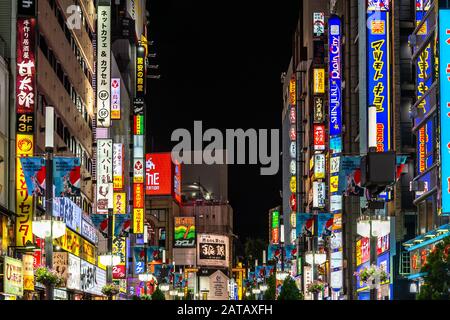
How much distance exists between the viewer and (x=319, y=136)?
293 ft

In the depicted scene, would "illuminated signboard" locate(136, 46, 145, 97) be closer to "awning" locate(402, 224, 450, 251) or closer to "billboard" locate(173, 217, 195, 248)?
"awning" locate(402, 224, 450, 251)

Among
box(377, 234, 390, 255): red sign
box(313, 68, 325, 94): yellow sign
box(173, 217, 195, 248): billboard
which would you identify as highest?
box(313, 68, 325, 94): yellow sign

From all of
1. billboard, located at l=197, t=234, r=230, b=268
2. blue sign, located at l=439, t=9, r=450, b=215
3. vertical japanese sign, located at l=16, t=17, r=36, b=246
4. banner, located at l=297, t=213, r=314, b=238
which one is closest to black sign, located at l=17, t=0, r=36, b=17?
vertical japanese sign, located at l=16, t=17, r=36, b=246

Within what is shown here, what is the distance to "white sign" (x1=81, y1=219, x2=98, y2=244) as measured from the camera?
6438 cm

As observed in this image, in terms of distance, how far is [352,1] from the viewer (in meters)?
74.0

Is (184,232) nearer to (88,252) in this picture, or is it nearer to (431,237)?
(88,252)

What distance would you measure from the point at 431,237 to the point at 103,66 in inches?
1102

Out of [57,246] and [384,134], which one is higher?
[384,134]

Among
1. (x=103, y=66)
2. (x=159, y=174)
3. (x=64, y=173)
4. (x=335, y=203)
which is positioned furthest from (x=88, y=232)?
(x=159, y=174)

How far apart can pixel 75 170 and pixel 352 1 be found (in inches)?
1704

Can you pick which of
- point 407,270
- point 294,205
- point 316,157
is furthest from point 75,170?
point 294,205

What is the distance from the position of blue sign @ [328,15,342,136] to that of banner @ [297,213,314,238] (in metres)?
9.70

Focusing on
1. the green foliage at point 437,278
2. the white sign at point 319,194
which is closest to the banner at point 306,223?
the white sign at point 319,194

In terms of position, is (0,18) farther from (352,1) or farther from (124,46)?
(124,46)
